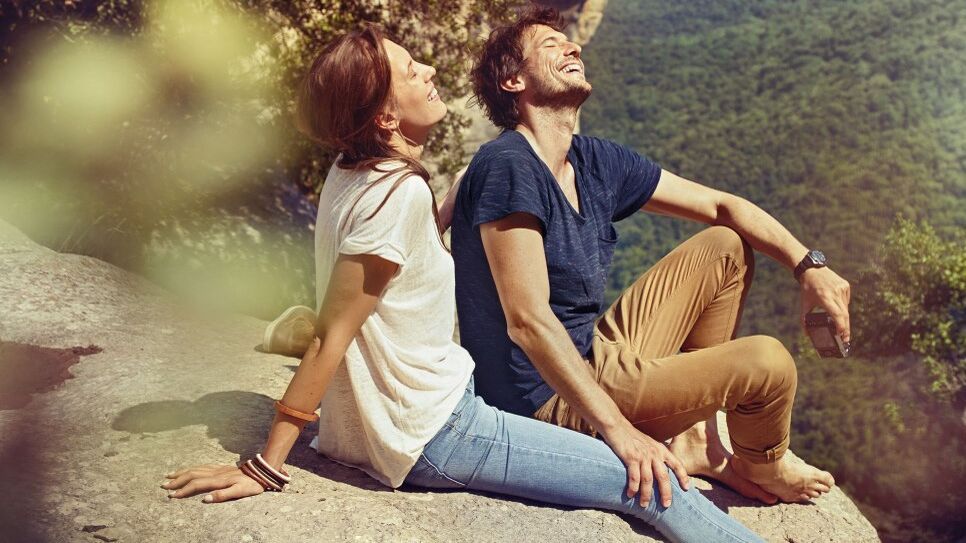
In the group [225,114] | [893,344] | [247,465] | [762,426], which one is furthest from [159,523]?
[893,344]

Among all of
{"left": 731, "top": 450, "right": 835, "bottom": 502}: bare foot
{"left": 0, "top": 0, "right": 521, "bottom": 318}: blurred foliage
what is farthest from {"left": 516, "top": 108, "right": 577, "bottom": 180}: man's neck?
{"left": 0, "top": 0, "right": 521, "bottom": 318}: blurred foliage

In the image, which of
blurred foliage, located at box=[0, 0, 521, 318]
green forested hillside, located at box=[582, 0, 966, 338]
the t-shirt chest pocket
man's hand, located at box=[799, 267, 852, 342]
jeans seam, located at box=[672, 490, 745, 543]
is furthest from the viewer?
green forested hillside, located at box=[582, 0, 966, 338]

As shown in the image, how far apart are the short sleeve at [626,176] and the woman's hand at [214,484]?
5.02 feet

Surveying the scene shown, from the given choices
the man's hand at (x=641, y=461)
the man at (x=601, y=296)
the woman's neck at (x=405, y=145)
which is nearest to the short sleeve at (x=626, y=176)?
the man at (x=601, y=296)

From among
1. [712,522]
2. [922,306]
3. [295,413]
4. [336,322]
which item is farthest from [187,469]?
[922,306]

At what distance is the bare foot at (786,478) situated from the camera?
3443 millimetres

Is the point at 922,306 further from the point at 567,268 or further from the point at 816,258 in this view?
the point at 567,268

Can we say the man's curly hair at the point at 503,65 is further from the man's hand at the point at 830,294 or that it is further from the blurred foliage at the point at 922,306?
the blurred foliage at the point at 922,306

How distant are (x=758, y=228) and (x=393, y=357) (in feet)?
5.06

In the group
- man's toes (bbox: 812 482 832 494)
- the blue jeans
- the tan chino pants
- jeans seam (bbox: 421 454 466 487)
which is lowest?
jeans seam (bbox: 421 454 466 487)

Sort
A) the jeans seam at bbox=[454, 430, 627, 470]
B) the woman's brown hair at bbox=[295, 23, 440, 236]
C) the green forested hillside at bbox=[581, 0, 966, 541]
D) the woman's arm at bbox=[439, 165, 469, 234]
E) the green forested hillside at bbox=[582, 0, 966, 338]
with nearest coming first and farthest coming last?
the woman's brown hair at bbox=[295, 23, 440, 236], the jeans seam at bbox=[454, 430, 627, 470], the woman's arm at bbox=[439, 165, 469, 234], the green forested hillside at bbox=[581, 0, 966, 541], the green forested hillside at bbox=[582, 0, 966, 338]

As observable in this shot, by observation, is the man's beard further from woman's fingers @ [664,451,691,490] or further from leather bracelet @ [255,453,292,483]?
leather bracelet @ [255,453,292,483]

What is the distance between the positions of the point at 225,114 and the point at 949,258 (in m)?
11.5

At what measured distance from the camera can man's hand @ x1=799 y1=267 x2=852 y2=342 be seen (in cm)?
336
